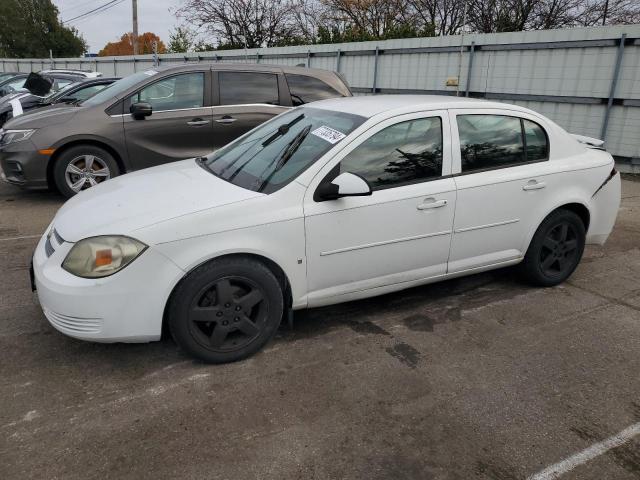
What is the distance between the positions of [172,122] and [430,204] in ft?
14.4

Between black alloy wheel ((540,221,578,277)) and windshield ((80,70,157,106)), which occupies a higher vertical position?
windshield ((80,70,157,106))

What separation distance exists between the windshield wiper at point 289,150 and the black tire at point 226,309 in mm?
565

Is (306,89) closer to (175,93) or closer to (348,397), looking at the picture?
(175,93)

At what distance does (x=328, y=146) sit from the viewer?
341cm

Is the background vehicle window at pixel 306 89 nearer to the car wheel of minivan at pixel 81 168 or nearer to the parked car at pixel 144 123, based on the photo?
the parked car at pixel 144 123

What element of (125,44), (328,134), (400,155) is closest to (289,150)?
(328,134)

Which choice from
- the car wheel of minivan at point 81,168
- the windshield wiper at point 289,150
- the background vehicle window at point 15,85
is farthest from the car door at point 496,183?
the background vehicle window at point 15,85

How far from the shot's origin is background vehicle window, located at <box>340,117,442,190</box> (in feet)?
11.3

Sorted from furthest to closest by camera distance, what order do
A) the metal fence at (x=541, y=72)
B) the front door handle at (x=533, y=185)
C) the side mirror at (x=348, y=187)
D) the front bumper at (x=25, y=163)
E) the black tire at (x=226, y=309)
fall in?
the metal fence at (x=541, y=72) → the front bumper at (x=25, y=163) → the front door handle at (x=533, y=185) → the side mirror at (x=348, y=187) → the black tire at (x=226, y=309)

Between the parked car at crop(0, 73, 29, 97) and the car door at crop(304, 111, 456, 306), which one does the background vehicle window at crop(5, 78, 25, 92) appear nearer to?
Answer: the parked car at crop(0, 73, 29, 97)

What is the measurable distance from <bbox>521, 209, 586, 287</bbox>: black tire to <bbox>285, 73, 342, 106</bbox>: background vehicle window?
4.14 meters

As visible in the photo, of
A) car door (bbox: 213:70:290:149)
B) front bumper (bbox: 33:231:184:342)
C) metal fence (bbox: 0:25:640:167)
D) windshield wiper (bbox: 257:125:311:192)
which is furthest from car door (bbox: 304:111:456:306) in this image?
metal fence (bbox: 0:25:640:167)

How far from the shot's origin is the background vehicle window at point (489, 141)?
3.83 metres

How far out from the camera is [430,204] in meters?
3.61
